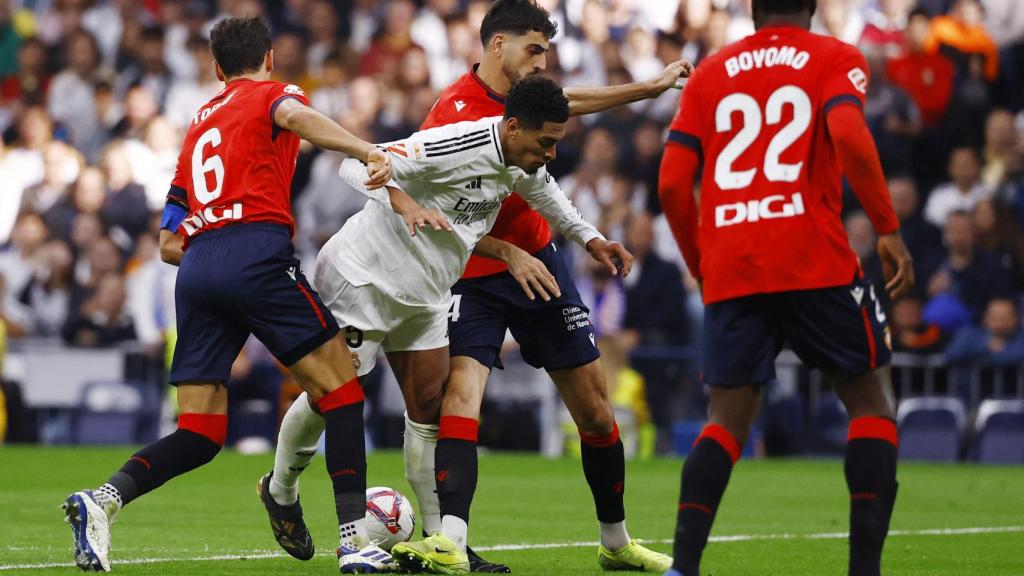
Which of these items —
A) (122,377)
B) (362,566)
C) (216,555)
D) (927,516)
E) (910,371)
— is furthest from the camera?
(122,377)

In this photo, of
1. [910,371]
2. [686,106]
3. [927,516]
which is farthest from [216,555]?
[910,371]

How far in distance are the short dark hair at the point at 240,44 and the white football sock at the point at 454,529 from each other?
6.70ft

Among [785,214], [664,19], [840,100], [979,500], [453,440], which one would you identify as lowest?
[979,500]

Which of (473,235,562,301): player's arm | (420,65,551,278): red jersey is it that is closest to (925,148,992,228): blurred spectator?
(420,65,551,278): red jersey

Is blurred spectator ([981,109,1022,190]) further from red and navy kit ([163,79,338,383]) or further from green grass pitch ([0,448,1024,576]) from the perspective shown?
red and navy kit ([163,79,338,383])

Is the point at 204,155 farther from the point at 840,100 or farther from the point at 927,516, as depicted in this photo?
the point at 927,516

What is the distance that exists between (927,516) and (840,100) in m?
5.39

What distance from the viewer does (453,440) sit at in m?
7.04

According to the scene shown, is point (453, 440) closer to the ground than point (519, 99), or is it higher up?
closer to the ground

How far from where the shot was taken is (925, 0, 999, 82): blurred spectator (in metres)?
16.5

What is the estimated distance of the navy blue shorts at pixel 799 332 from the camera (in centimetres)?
571

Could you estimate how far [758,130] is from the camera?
227 inches

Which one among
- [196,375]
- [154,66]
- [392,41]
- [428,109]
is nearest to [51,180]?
[154,66]

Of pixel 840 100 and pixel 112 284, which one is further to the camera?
pixel 112 284
